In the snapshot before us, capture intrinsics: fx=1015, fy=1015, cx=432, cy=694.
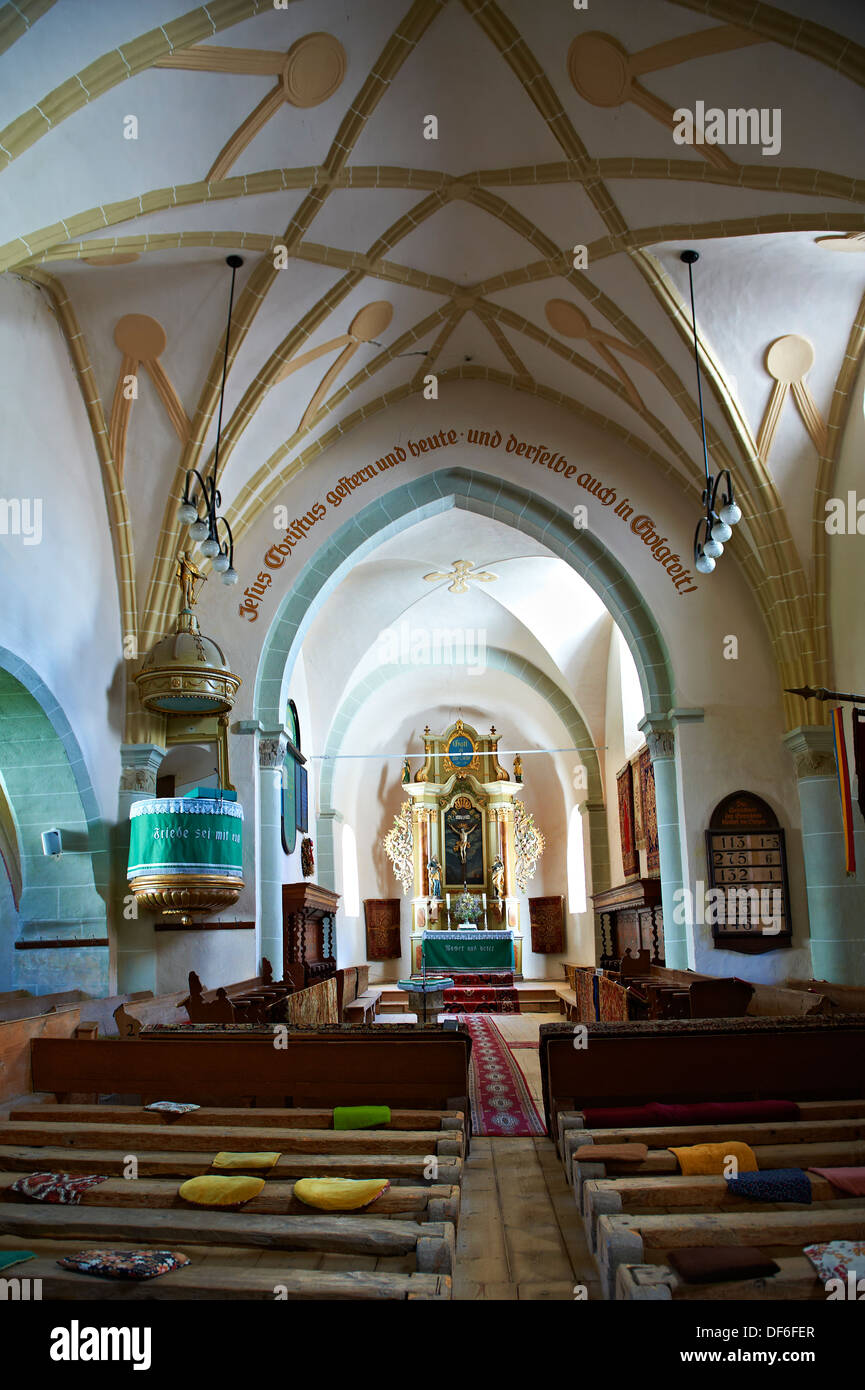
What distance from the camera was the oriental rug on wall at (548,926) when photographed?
18.4 m

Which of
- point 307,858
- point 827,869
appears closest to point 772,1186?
point 827,869

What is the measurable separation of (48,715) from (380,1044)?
5077 mm

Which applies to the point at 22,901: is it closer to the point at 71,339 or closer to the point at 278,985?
the point at 278,985

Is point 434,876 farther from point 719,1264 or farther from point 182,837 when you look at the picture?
point 719,1264

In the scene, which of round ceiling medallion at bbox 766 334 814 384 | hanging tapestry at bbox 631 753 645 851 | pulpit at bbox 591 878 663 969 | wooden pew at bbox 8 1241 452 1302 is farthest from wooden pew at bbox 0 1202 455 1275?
hanging tapestry at bbox 631 753 645 851

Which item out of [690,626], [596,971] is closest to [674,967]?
[596,971]

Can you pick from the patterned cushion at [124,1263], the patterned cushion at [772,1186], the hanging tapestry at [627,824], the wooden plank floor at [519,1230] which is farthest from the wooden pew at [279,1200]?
the hanging tapestry at [627,824]

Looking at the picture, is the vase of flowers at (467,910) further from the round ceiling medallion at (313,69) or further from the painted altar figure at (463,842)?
the round ceiling medallion at (313,69)

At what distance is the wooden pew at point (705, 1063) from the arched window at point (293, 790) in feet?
22.7

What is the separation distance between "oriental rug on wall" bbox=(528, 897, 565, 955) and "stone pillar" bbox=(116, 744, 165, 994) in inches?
401

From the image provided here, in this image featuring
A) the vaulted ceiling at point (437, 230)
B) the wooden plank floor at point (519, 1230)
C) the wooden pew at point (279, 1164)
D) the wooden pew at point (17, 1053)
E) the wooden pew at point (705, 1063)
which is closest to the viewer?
the wooden plank floor at point (519, 1230)

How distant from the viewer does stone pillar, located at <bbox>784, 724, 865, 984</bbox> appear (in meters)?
9.11

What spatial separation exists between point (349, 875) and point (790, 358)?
40.1 feet
